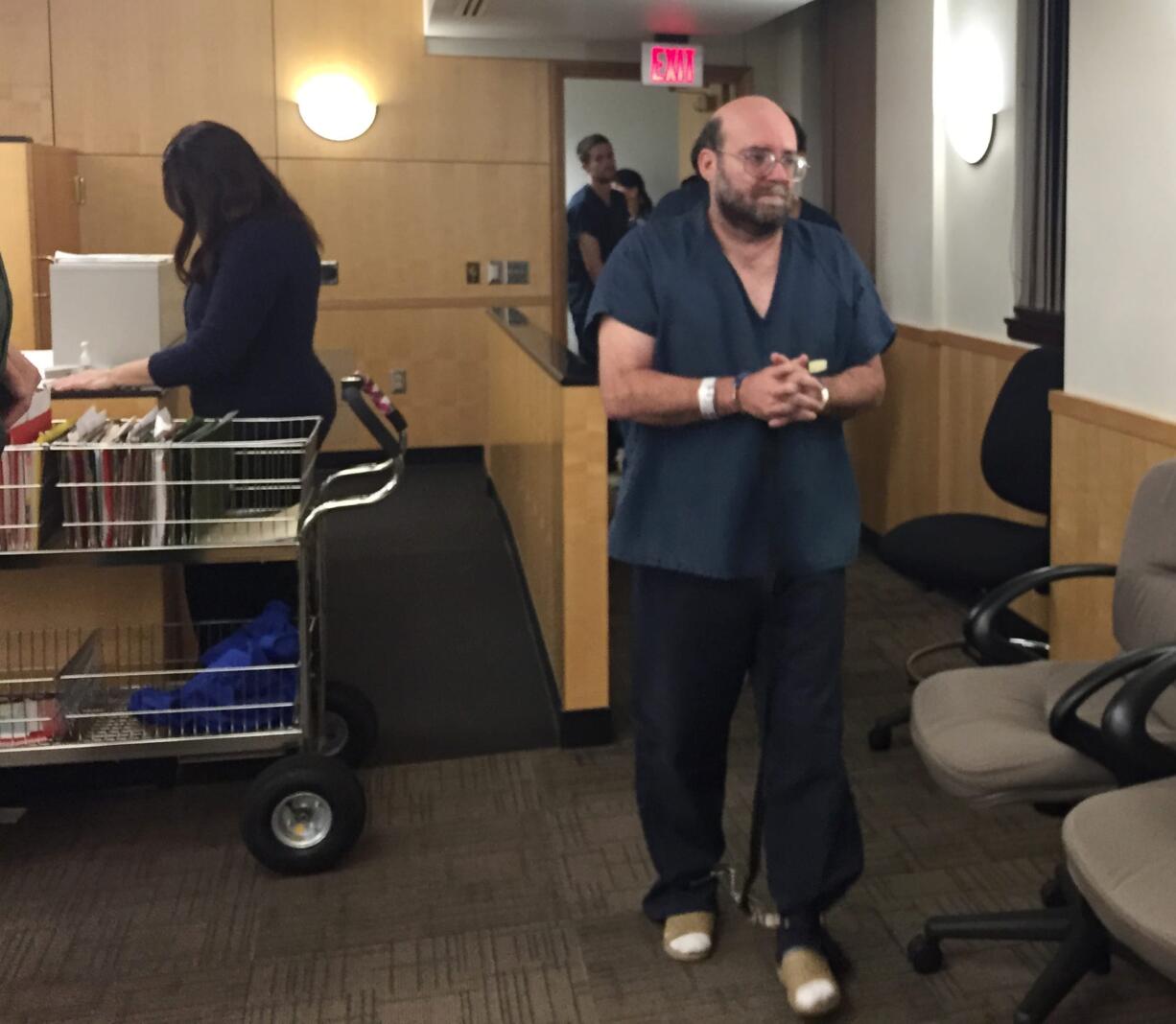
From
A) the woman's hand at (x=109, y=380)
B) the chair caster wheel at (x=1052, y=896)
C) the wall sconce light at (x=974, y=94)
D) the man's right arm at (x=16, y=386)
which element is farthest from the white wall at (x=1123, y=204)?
the man's right arm at (x=16, y=386)

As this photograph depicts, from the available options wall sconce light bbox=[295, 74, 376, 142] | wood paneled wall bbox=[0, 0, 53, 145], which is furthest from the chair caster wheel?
wood paneled wall bbox=[0, 0, 53, 145]

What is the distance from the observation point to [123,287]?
10.4 feet

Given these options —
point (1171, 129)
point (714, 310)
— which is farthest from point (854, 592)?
point (714, 310)

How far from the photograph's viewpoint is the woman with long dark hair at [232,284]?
285cm

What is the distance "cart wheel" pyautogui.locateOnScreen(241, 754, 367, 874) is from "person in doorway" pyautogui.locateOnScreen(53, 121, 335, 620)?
56cm

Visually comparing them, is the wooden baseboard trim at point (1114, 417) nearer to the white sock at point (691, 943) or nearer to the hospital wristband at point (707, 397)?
the hospital wristband at point (707, 397)

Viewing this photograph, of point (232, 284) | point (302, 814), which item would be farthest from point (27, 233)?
point (302, 814)

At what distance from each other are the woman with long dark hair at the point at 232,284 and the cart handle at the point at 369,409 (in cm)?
37

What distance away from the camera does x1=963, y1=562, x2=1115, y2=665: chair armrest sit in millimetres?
2305

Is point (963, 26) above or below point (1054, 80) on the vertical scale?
above

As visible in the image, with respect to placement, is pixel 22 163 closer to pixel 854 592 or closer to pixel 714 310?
pixel 854 592

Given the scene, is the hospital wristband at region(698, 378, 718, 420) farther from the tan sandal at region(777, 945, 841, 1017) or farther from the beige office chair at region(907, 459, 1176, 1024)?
the tan sandal at region(777, 945, 841, 1017)

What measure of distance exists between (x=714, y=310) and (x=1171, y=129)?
146 centimetres

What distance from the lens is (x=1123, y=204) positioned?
9.96ft
